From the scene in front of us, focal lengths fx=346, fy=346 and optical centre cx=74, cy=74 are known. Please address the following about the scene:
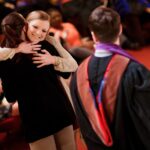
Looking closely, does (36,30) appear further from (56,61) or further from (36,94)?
(36,94)

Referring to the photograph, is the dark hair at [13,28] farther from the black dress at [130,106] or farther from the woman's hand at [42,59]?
the black dress at [130,106]

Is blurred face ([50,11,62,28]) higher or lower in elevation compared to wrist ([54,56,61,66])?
A: lower

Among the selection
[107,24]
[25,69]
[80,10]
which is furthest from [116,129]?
[80,10]

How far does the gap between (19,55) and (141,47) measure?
3426 millimetres

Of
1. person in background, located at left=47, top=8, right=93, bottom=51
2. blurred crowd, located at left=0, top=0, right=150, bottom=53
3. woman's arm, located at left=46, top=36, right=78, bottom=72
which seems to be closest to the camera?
woman's arm, located at left=46, top=36, right=78, bottom=72

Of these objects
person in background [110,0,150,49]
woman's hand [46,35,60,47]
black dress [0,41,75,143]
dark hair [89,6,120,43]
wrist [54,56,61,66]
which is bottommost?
person in background [110,0,150,49]

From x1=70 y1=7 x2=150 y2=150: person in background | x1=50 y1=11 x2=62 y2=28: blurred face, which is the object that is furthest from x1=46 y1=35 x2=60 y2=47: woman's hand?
x1=50 y1=11 x2=62 y2=28: blurred face

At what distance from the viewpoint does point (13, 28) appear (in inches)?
70.6

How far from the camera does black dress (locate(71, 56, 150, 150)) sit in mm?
1454

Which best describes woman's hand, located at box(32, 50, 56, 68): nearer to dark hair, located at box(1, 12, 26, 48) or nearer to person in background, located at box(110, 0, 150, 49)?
dark hair, located at box(1, 12, 26, 48)

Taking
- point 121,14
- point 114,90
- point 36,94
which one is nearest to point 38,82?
point 36,94

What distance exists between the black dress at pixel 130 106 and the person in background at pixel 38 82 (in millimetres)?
388

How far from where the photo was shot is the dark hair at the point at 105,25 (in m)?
1.48

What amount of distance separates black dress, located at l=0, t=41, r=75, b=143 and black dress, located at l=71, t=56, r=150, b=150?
401 millimetres
